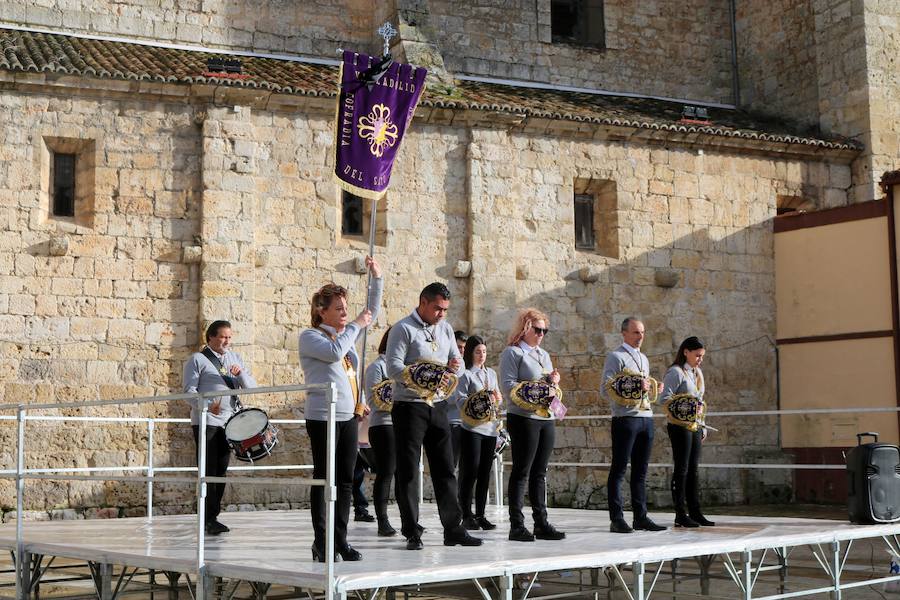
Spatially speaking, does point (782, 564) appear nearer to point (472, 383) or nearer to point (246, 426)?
point (472, 383)

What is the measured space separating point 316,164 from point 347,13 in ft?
13.9

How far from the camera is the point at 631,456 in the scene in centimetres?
1005

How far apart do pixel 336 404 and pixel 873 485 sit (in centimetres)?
522

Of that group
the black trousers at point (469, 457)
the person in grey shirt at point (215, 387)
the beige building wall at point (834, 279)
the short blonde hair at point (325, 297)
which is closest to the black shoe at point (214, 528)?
the person in grey shirt at point (215, 387)

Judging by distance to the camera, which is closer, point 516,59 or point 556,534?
point 556,534

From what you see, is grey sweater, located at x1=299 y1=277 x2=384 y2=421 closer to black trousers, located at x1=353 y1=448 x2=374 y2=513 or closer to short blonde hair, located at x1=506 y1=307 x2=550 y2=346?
short blonde hair, located at x1=506 y1=307 x2=550 y2=346

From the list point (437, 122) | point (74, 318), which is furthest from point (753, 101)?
point (74, 318)

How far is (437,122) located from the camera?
729 inches

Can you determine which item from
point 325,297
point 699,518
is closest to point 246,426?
point 325,297

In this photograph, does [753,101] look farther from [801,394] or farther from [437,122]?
[437,122]

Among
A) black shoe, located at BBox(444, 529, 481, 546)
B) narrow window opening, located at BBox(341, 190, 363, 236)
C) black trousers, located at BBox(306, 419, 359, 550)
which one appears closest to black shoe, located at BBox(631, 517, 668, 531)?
black shoe, located at BBox(444, 529, 481, 546)

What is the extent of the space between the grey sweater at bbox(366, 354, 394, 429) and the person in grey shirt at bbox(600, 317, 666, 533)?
1749mm

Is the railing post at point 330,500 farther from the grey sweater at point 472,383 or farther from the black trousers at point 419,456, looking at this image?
the grey sweater at point 472,383

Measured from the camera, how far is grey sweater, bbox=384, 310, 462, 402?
8.20 m
